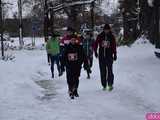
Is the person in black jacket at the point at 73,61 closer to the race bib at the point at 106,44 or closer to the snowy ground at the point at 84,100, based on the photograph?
the snowy ground at the point at 84,100

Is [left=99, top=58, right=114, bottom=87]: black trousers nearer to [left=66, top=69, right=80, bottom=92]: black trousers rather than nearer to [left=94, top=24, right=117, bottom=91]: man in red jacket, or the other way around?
Answer: [left=94, top=24, right=117, bottom=91]: man in red jacket

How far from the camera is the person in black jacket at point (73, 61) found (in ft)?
44.9

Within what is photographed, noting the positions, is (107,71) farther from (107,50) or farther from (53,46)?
(53,46)

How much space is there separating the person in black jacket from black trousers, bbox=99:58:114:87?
1.26 metres

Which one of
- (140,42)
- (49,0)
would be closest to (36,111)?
(140,42)

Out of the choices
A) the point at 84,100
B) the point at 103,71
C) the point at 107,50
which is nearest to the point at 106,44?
the point at 107,50

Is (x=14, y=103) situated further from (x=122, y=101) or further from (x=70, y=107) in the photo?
(x=122, y=101)

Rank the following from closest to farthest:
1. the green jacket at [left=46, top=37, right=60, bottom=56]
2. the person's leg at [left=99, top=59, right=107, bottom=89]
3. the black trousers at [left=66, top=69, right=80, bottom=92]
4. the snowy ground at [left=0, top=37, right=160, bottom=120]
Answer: the snowy ground at [left=0, top=37, right=160, bottom=120]
the black trousers at [left=66, top=69, right=80, bottom=92]
the person's leg at [left=99, top=59, right=107, bottom=89]
the green jacket at [left=46, top=37, right=60, bottom=56]

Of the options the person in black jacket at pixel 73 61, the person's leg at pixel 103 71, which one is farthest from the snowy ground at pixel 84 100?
the person in black jacket at pixel 73 61

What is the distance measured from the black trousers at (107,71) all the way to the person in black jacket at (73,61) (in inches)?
49.6

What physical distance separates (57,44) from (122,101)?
28.5 feet

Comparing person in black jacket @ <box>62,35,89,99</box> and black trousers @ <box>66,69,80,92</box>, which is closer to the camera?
person in black jacket @ <box>62,35,89,99</box>

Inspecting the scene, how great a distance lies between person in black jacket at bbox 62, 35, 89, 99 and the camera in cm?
1370

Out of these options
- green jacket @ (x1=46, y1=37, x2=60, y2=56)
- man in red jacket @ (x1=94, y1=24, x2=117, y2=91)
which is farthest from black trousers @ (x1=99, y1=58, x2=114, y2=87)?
green jacket @ (x1=46, y1=37, x2=60, y2=56)
